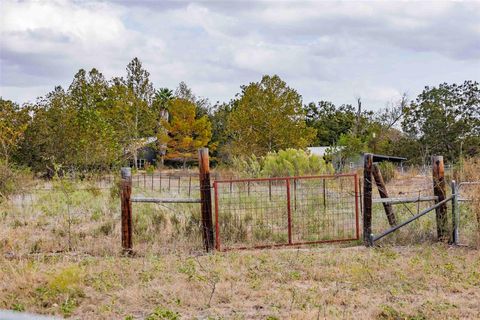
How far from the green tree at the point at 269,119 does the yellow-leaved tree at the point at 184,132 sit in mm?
8563

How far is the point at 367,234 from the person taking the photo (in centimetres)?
1002

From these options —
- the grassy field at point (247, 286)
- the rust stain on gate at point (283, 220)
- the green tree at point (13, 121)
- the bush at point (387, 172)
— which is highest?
the green tree at point (13, 121)

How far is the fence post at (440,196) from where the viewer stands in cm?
1020

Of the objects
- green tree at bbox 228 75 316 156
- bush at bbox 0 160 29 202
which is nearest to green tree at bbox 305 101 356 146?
green tree at bbox 228 75 316 156

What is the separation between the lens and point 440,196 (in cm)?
1034

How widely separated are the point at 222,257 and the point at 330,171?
1295 cm

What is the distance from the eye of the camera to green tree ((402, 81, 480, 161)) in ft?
132

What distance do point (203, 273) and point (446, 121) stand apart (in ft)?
119

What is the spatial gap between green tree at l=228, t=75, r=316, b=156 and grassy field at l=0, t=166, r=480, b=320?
28.4m

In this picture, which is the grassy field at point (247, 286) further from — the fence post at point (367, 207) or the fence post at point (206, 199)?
the fence post at point (367, 207)

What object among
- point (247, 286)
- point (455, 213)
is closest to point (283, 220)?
point (455, 213)

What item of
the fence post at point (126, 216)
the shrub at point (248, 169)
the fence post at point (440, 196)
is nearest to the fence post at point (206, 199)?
the fence post at point (126, 216)

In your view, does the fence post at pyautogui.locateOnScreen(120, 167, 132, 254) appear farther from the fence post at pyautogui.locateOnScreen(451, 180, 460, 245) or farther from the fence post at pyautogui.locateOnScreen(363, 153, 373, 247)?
the fence post at pyautogui.locateOnScreen(451, 180, 460, 245)

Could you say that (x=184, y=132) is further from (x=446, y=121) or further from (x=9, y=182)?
(x=9, y=182)
